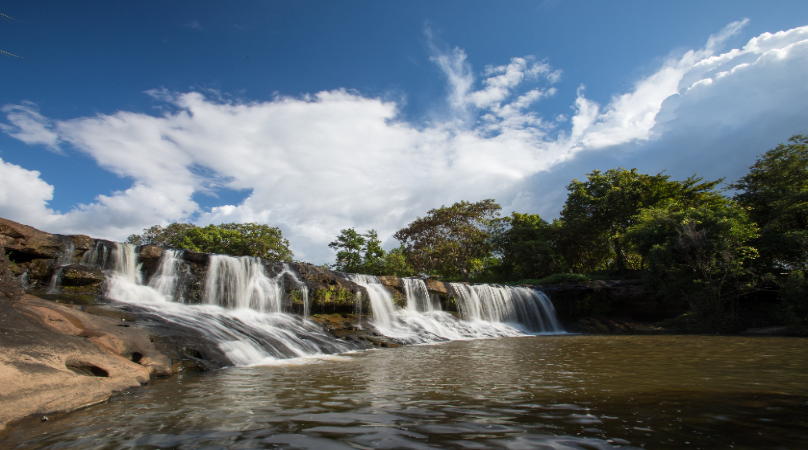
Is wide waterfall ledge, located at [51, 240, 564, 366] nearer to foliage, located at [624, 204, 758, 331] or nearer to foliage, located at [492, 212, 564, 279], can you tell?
foliage, located at [624, 204, 758, 331]

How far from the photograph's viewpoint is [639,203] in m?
27.2

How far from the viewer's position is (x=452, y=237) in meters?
34.9

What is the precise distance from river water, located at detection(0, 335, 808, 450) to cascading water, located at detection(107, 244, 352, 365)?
10.9ft

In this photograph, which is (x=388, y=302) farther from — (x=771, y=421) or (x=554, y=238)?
(x=554, y=238)

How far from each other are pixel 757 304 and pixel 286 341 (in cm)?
2350

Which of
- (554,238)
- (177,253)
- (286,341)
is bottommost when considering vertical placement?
(286,341)

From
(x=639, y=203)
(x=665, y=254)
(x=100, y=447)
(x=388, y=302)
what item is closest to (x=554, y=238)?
(x=639, y=203)

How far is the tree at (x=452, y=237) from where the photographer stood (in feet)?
112

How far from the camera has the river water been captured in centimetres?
259

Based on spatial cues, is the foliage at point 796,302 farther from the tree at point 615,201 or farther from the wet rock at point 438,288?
the wet rock at point 438,288

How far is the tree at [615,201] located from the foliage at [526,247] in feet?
7.98

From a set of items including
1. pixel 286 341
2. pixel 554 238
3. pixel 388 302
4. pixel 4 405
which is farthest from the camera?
pixel 554 238

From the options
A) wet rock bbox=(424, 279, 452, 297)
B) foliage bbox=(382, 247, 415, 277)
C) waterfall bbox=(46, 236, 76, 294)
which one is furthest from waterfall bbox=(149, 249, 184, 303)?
foliage bbox=(382, 247, 415, 277)

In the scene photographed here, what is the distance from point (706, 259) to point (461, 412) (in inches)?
785
